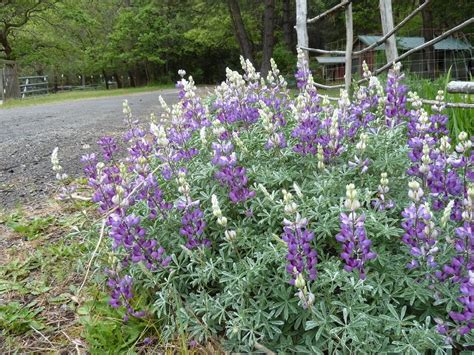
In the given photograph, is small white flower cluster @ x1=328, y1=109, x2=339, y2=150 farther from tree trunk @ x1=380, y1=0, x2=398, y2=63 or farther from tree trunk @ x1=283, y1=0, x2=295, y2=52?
tree trunk @ x1=283, y1=0, x2=295, y2=52

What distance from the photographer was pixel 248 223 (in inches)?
87.4

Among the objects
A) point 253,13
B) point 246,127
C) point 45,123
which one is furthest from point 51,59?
point 246,127

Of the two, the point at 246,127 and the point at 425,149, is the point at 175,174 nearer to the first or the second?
the point at 246,127

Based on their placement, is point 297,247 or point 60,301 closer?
point 297,247

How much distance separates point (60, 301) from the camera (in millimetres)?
2559

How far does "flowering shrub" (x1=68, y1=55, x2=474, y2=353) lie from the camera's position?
1685 millimetres

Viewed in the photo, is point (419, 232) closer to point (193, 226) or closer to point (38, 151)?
point (193, 226)

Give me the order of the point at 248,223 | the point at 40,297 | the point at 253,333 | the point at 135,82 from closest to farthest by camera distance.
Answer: the point at 253,333 → the point at 248,223 → the point at 40,297 → the point at 135,82

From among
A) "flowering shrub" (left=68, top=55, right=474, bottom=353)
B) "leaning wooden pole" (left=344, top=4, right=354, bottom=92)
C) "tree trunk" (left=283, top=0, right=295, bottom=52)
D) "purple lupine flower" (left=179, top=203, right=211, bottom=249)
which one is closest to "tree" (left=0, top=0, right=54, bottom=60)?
"tree trunk" (left=283, top=0, right=295, bottom=52)

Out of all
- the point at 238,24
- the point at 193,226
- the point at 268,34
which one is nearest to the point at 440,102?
the point at 193,226

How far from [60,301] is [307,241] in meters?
1.61

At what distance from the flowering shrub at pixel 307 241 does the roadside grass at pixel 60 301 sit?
0.13 m

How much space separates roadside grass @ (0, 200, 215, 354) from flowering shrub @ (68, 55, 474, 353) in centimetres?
13

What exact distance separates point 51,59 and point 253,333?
1319 inches
